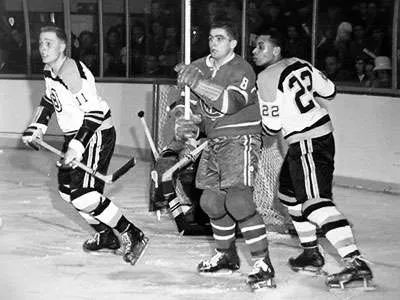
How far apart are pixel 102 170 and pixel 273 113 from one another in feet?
3.62

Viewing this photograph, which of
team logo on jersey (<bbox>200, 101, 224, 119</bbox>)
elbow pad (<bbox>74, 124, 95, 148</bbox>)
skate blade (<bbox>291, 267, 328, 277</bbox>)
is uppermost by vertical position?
team logo on jersey (<bbox>200, 101, 224, 119</bbox>)

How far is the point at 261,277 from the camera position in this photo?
500 centimetres

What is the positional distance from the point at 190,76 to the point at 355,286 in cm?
125

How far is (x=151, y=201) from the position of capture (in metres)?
7.28

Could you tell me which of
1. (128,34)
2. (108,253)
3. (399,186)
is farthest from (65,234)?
(128,34)

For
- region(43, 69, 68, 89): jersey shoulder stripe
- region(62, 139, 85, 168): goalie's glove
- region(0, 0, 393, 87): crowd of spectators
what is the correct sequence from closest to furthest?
region(62, 139, 85, 168): goalie's glove → region(43, 69, 68, 89): jersey shoulder stripe → region(0, 0, 393, 87): crowd of spectators

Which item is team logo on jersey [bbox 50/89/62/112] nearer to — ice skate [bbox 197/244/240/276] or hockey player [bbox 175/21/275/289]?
hockey player [bbox 175/21/275/289]

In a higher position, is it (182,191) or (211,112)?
(211,112)

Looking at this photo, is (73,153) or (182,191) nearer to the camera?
(73,153)

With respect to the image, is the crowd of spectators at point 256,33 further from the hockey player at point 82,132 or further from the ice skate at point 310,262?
the hockey player at point 82,132

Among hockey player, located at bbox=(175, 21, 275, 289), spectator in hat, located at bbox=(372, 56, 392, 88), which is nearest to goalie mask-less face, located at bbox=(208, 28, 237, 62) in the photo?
hockey player, located at bbox=(175, 21, 275, 289)

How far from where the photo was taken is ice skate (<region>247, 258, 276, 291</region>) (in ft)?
16.4

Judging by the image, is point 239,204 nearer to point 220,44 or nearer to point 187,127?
point 187,127

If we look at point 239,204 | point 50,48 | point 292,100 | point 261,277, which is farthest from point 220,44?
point 261,277
